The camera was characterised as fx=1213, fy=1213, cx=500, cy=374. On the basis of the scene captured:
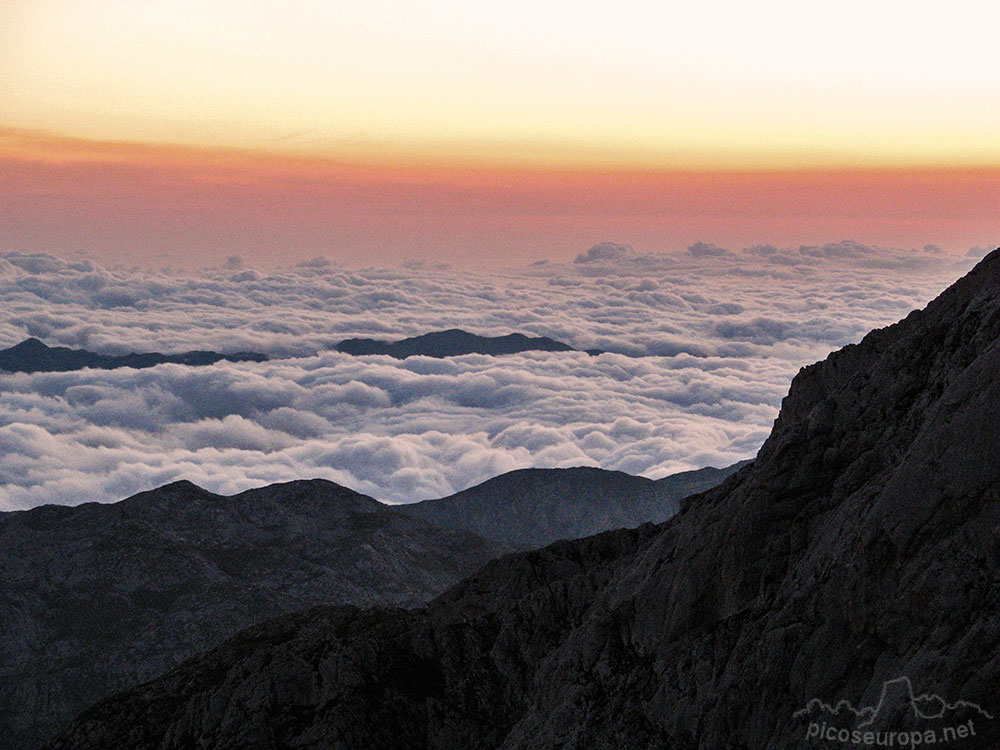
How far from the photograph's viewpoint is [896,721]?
42438 millimetres

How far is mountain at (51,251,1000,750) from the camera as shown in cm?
4656

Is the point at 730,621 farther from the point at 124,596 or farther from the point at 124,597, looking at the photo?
the point at 124,596

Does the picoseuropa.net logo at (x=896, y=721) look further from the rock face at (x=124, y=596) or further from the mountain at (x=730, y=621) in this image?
the rock face at (x=124, y=596)

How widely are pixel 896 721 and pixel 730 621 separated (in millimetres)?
12859

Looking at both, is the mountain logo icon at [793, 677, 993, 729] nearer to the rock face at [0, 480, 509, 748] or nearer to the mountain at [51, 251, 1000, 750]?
the mountain at [51, 251, 1000, 750]

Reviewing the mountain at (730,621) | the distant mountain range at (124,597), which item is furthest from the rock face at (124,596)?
the mountain at (730,621)

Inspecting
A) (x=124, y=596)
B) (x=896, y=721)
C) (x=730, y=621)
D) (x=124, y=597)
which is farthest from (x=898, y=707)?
(x=124, y=596)

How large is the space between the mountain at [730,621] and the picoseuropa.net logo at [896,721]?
39 cm

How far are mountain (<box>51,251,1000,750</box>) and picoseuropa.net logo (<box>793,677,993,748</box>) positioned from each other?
39cm

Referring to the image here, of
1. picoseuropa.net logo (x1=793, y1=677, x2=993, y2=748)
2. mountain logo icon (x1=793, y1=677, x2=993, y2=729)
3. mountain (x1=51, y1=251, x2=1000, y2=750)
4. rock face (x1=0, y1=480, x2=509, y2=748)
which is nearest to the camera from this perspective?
A: picoseuropa.net logo (x1=793, y1=677, x2=993, y2=748)

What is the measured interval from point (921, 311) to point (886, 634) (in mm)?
34626

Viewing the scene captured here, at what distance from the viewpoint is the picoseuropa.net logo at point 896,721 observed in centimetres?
4075

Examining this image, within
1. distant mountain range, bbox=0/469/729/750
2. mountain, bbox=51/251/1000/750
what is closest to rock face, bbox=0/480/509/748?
distant mountain range, bbox=0/469/729/750

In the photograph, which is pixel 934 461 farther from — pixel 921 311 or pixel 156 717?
pixel 156 717
